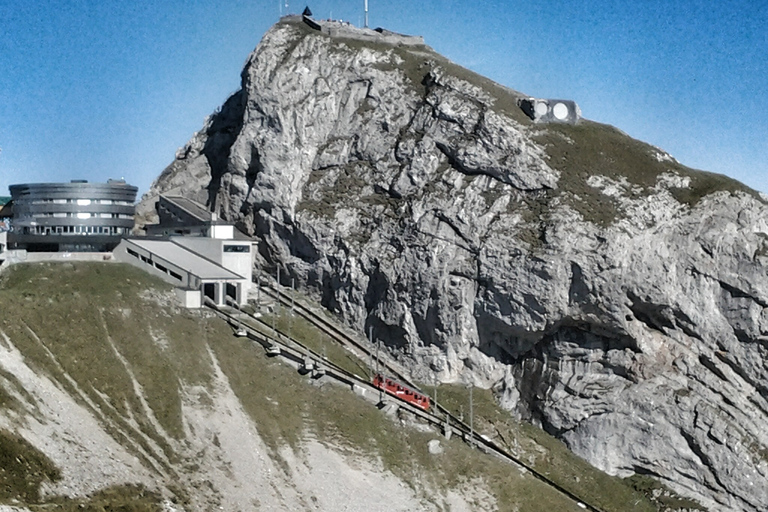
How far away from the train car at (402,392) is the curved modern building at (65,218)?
29720 mm

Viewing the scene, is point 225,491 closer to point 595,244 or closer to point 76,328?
point 76,328

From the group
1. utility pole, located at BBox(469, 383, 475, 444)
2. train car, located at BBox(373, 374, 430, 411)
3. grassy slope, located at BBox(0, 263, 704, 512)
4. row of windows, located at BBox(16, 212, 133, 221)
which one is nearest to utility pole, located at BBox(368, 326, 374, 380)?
train car, located at BBox(373, 374, 430, 411)

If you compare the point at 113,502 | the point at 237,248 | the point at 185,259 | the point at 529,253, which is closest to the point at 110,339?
the point at 185,259

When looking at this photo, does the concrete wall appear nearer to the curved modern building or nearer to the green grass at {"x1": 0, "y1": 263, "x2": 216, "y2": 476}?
the green grass at {"x1": 0, "y1": 263, "x2": 216, "y2": 476}

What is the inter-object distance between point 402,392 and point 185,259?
25443 mm

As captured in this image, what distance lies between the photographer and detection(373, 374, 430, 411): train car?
8262cm

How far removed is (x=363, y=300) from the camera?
94.1 m

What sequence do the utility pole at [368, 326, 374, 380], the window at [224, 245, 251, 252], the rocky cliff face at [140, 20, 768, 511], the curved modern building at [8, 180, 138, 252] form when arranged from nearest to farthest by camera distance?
the rocky cliff face at [140, 20, 768, 511]
the utility pole at [368, 326, 374, 380]
the curved modern building at [8, 180, 138, 252]
the window at [224, 245, 251, 252]

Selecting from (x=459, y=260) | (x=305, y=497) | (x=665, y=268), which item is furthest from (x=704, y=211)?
(x=305, y=497)

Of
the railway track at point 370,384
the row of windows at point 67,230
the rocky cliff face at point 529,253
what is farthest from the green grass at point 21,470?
the rocky cliff face at point 529,253

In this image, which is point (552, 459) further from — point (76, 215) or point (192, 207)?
point (76, 215)

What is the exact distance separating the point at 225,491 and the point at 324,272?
37422 millimetres

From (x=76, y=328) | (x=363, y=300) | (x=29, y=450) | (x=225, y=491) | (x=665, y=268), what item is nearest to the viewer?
(x=29, y=450)

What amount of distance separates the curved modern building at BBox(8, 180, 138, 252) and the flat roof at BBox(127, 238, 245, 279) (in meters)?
3.31
